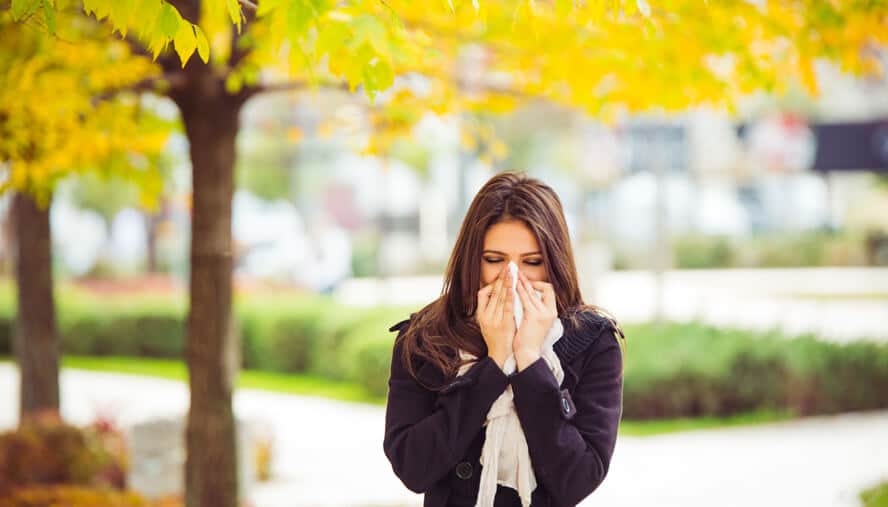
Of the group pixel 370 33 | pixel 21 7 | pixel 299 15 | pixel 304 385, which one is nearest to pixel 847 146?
pixel 304 385

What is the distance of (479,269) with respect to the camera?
269cm

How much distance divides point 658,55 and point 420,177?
3510 cm

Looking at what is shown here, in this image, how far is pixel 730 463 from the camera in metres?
8.96

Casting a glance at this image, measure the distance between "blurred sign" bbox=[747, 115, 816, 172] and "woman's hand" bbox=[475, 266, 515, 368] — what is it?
1216 cm

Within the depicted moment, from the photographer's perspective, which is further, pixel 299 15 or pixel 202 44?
pixel 202 44

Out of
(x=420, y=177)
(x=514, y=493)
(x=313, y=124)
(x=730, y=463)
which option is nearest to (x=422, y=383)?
(x=514, y=493)

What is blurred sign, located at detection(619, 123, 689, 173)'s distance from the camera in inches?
519

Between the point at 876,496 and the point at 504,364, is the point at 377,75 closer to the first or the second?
the point at 504,364

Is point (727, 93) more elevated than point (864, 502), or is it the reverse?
point (727, 93)

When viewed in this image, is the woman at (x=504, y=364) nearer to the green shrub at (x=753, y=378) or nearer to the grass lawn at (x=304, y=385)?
the grass lawn at (x=304, y=385)

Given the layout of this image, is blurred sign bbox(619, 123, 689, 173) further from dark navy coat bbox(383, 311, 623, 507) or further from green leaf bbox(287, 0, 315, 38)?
dark navy coat bbox(383, 311, 623, 507)

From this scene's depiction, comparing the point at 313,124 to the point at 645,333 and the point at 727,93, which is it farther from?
the point at 727,93

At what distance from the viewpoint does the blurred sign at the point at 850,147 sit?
42.6ft

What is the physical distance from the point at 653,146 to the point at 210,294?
348 inches
